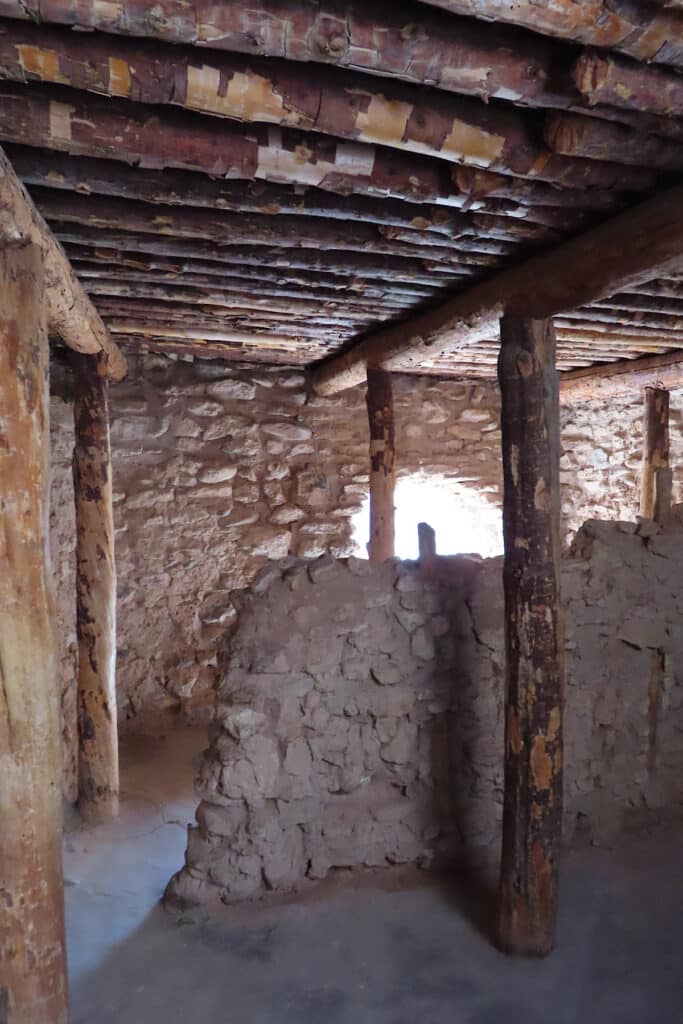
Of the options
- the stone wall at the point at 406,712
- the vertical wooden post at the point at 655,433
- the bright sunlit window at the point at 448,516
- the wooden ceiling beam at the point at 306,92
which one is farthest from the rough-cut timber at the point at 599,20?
the bright sunlit window at the point at 448,516

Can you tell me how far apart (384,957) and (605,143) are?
2.79 m

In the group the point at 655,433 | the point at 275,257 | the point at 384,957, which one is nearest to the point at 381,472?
the point at 275,257

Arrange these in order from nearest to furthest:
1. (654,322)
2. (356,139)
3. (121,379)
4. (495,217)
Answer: (356,139) → (495,217) → (654,322) → (121,379)

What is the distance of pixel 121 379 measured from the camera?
4766 millimetres

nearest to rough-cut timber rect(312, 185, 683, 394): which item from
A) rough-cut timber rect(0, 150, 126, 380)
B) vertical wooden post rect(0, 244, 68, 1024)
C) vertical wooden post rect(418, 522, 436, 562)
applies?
vertical wooden post rect(418, 522, 436, 562)

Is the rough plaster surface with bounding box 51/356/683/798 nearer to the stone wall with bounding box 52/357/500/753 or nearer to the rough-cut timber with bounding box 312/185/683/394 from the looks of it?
the stone wall with bounding box 52/357/500/753

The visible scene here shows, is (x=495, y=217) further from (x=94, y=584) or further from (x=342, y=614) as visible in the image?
(x=94, y=584)

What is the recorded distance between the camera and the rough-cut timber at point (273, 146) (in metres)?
1.74

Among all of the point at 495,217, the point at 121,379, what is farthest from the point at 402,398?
the point at 495,217

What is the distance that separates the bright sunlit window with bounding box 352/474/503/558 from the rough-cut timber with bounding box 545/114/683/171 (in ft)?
12.4

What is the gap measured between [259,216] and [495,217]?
83 cm

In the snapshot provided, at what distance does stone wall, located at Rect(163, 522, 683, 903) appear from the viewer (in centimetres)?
274

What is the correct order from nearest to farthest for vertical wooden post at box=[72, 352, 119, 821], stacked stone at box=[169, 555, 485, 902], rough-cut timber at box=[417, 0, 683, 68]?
rough-cut timber at box=[417, 0, 683, 68], stacked stone at box=[169, 555, 485, 902], vertical wooden post at box=[72, 352, 119, 821]

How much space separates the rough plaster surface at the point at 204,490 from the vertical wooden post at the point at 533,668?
276 cm
